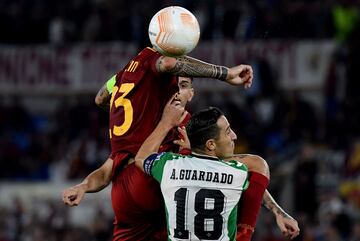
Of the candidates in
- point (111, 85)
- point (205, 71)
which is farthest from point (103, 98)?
point (205, 71)

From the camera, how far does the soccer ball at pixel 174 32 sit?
27.5 ft

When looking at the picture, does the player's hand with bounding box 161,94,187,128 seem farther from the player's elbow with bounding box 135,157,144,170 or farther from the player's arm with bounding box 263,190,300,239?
the player's arm with bounding box 263,190,300,239

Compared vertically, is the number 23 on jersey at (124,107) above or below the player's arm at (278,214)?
above

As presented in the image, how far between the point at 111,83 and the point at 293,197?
838 centimetres

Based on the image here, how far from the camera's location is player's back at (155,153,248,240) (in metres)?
8.30

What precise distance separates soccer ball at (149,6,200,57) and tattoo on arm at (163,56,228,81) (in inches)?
3.9

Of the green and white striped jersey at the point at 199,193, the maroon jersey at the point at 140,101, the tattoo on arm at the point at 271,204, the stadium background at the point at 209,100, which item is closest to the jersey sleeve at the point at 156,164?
the green and white striped jersey at the point at 199,193

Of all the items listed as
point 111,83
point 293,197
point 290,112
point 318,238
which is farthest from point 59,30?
point 111,83

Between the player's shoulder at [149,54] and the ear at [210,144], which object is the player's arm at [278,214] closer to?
the ear at [210,144]

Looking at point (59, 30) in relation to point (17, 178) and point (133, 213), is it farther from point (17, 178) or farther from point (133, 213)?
point (133, 213)

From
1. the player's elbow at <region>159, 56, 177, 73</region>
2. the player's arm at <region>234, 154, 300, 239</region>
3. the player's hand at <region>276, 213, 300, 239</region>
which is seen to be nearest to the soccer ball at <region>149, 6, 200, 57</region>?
the player's elbow at <region>159, 56, 177, 73</region>

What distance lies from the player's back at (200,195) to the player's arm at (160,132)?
0.22 meters

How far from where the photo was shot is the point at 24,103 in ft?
77.5

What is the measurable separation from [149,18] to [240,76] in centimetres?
1256
